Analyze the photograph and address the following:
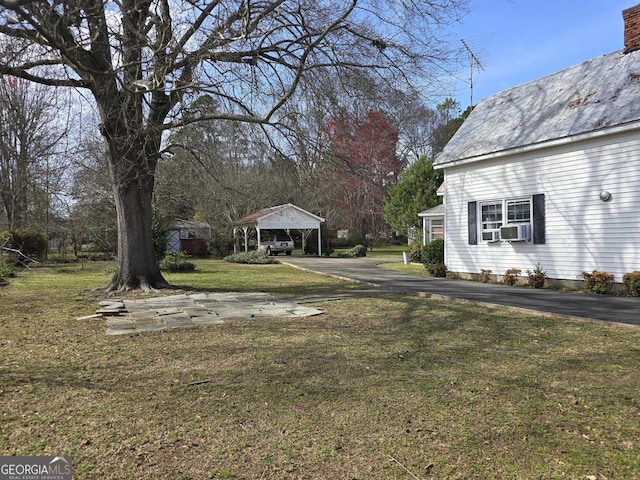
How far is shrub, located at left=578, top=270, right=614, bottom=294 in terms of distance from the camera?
35.4 feet

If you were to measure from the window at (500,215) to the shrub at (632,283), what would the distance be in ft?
9.43

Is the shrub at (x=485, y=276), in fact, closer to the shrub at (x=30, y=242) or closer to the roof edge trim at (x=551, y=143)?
the roof edge trim at (x=551, y=143)

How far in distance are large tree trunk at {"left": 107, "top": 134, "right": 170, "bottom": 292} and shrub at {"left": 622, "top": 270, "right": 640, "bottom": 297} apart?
37.1 ft

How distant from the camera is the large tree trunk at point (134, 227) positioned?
11.7m

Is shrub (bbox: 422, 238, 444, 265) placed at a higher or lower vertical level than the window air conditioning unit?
lower

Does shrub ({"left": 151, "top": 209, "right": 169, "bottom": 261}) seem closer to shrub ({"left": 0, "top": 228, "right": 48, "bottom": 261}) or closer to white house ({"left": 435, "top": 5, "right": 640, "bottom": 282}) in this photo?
shrub ({"left": 0, "top": 228, "right": 48, "bottom": 261})

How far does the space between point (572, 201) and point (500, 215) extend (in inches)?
86.8

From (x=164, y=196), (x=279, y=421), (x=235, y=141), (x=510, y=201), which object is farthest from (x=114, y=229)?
(x=279, y=421)

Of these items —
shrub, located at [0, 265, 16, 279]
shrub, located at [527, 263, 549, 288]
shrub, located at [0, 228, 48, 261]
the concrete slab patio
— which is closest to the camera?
the concrete slab patio

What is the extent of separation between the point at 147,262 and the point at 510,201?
33.6ft

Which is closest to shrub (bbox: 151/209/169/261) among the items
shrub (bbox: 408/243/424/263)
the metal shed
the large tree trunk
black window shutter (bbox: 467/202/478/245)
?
the metal shed

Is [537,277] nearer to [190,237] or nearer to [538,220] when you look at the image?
[538,220]

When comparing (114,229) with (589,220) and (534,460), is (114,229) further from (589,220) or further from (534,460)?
(534,460)

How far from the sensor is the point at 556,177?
1205 centimetres
